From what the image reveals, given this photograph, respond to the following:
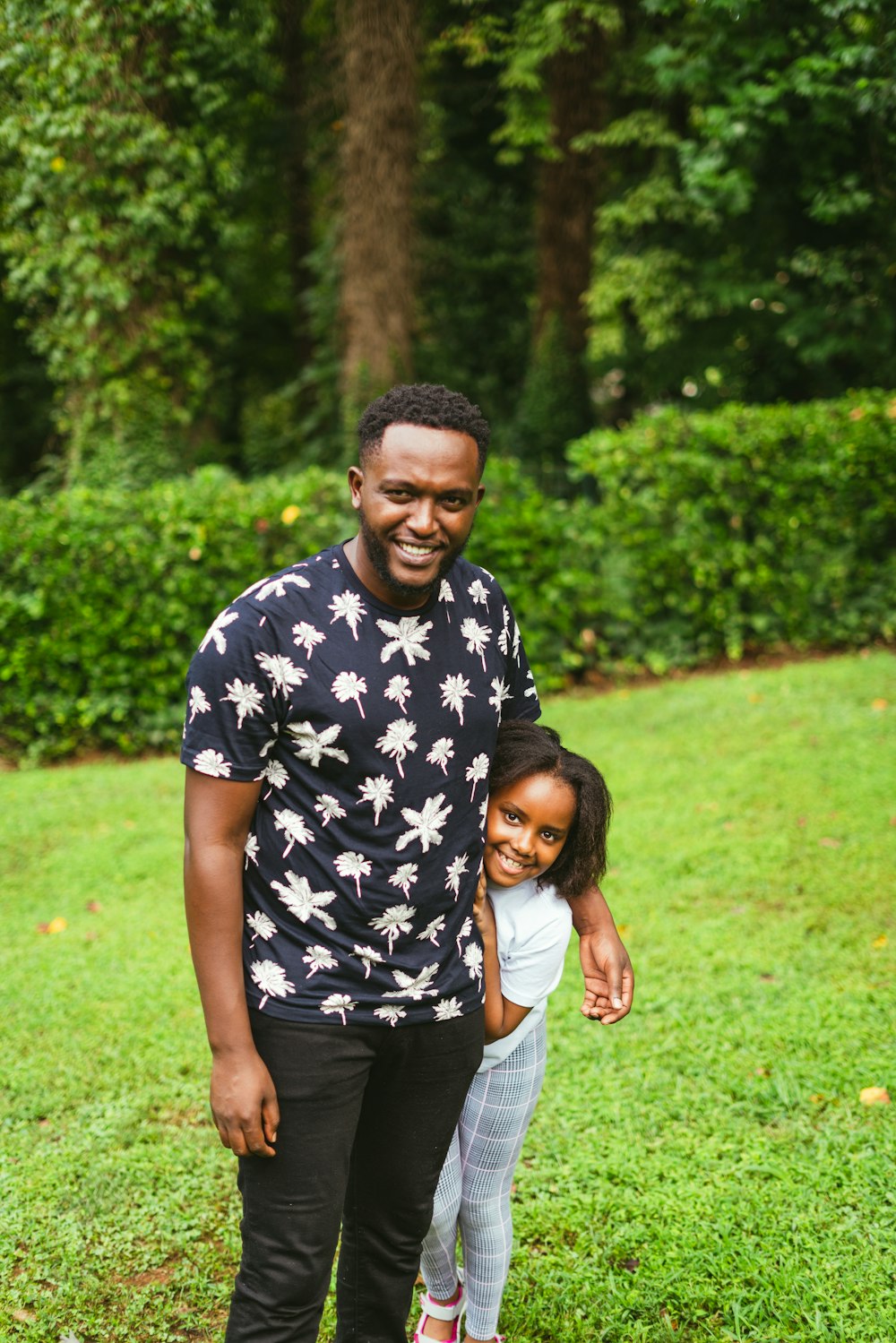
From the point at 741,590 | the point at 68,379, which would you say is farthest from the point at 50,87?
the point at 741,590

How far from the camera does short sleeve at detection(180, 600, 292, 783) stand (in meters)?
1.78

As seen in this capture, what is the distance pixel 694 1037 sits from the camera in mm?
4039

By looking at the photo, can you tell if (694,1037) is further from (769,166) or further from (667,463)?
(769,166)

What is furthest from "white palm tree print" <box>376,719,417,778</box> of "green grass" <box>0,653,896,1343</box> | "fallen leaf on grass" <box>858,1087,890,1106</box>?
"fallen leaf on grass" <box>858,1087,890,1106</box>

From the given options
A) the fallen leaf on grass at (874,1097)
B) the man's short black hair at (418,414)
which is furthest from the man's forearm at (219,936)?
the fallen leaf on grass at (874,1097)

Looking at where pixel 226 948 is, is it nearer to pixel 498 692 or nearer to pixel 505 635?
pixel 498 692

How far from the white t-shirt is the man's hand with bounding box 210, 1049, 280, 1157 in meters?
0.59

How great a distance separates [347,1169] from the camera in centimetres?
195

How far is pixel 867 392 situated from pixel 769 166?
285 centimetres

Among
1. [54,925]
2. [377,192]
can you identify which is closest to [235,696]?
[54,925]

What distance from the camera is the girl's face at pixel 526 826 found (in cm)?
223

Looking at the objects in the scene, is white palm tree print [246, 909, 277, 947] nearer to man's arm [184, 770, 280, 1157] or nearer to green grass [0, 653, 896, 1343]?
man's arm [184, 770, 280, 1157]

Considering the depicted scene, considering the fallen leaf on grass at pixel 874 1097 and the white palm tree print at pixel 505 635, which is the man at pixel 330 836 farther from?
the fallen leaf on grass at pixel 874 1097

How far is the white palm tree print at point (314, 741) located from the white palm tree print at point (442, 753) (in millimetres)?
176
